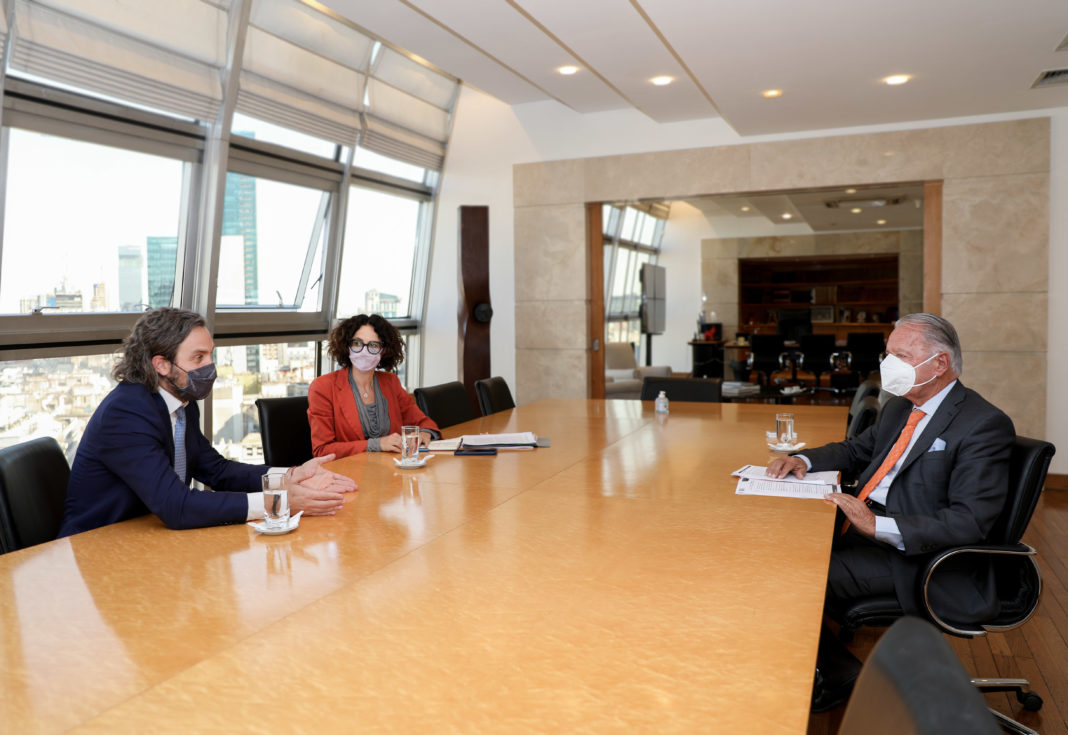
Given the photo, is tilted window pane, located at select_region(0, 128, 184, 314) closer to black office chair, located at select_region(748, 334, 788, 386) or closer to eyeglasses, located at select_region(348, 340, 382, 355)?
eyeglasses, located at select_region(348, 340, 382, 355)

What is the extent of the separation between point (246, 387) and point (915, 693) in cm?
565

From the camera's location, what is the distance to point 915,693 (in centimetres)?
82

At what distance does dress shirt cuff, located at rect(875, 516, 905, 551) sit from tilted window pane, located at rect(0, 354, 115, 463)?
4.01 meters

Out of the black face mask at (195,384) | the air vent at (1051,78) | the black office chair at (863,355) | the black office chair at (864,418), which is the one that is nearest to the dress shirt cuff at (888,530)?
the black office chair at (864,418)

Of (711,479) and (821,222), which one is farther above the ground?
(821,222)

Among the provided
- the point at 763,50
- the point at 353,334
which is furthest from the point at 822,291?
the point at 353,334

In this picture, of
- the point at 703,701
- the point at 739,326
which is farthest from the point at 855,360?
the point at 703,701

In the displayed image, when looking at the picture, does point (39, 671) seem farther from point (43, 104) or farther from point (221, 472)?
point (43, 104)

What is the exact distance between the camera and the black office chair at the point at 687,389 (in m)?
5.39

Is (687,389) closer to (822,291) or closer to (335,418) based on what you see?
(335,418)

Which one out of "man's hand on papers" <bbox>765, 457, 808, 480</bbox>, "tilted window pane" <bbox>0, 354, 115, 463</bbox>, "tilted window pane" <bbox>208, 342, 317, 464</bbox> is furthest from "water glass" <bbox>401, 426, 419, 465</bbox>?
"tilted window pane" <bbox>208, 342, 317, 464</bbox>

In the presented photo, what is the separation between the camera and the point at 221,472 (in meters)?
2.83

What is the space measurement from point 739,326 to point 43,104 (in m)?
9.86

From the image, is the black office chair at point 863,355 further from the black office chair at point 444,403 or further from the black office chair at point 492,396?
the black office chair at point 444,403
